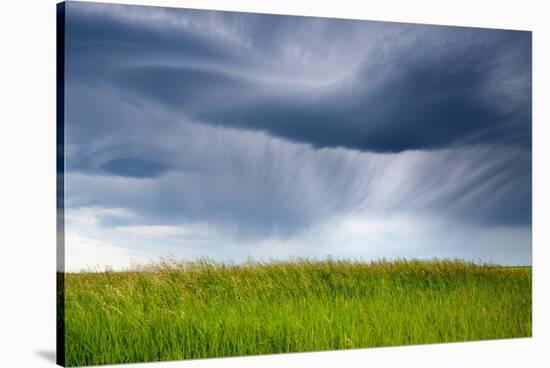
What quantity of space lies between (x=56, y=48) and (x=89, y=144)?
3.70 feet

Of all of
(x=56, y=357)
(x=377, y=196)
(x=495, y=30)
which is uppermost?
(x=495, y=30)

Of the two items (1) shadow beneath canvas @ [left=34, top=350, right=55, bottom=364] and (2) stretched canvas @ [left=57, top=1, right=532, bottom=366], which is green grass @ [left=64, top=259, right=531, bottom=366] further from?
(1) shadow beneath canvas @ [left=34, top=350, right=55, bottom=364]

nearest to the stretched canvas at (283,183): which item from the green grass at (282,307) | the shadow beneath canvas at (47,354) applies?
the green grass at (282,307)

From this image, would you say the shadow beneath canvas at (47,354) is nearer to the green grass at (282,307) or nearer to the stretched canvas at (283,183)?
the stretched canvas at (283,183)

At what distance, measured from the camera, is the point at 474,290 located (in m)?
12.0

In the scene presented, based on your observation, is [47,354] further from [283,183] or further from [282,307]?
[283,183]

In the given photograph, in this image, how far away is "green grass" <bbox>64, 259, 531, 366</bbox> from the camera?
10.1 meters

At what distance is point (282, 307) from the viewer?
10945mm

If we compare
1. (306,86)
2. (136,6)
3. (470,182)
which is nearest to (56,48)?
(136,6)

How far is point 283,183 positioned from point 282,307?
4.69 ft

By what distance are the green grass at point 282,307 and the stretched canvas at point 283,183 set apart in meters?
0.02

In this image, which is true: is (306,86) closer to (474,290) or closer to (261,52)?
(261,52)

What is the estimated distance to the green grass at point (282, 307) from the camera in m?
10.1

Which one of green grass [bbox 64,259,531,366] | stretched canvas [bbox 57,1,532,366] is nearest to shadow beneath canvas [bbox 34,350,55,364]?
stretched canvas [bbox 57,1,532,366]
